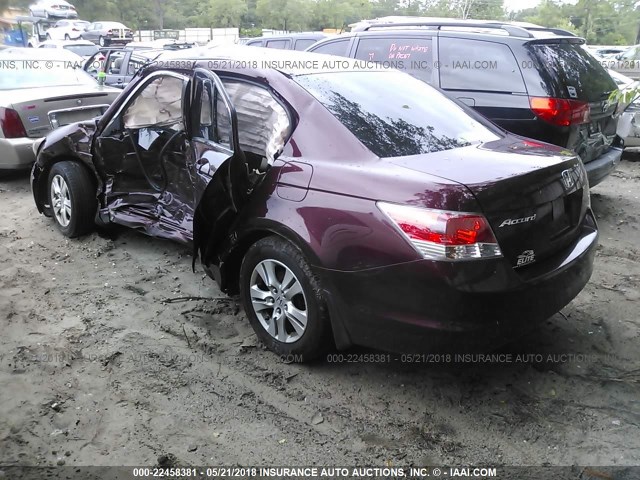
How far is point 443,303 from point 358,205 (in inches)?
24.1

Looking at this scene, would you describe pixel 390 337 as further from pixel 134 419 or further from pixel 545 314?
pixel 134 419

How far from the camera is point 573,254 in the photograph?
3139 millimetres

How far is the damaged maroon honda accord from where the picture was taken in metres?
2.68

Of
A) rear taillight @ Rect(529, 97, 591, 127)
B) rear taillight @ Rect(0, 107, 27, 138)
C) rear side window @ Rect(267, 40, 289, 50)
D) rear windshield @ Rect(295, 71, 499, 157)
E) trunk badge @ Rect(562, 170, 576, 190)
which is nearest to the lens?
trunk badge @ Rect(562, 170, 576, 190)

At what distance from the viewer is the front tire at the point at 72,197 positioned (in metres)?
5.09

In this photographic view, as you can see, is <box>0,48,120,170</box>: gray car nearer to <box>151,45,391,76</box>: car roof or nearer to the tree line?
<box>151,45,391,76</box>: car roof

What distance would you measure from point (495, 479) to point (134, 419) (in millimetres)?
1711

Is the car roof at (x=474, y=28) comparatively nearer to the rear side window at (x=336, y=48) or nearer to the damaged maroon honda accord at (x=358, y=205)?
the rear side window at (x=336, y=48)

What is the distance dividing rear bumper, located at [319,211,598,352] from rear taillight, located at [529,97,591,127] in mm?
2625

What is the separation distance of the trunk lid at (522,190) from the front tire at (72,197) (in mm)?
3209

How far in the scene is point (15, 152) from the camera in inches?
268

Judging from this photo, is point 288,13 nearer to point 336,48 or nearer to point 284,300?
point 336,48

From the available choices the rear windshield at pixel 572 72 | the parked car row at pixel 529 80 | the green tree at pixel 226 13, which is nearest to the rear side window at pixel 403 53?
the parked car row at pixel 529 80

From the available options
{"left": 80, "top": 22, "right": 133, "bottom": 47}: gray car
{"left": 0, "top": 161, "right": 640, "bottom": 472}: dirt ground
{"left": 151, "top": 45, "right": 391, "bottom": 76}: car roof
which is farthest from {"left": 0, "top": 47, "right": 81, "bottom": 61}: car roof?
{"left": 80, "top": 22, "right": 133, "bottom": 47}: gray car
